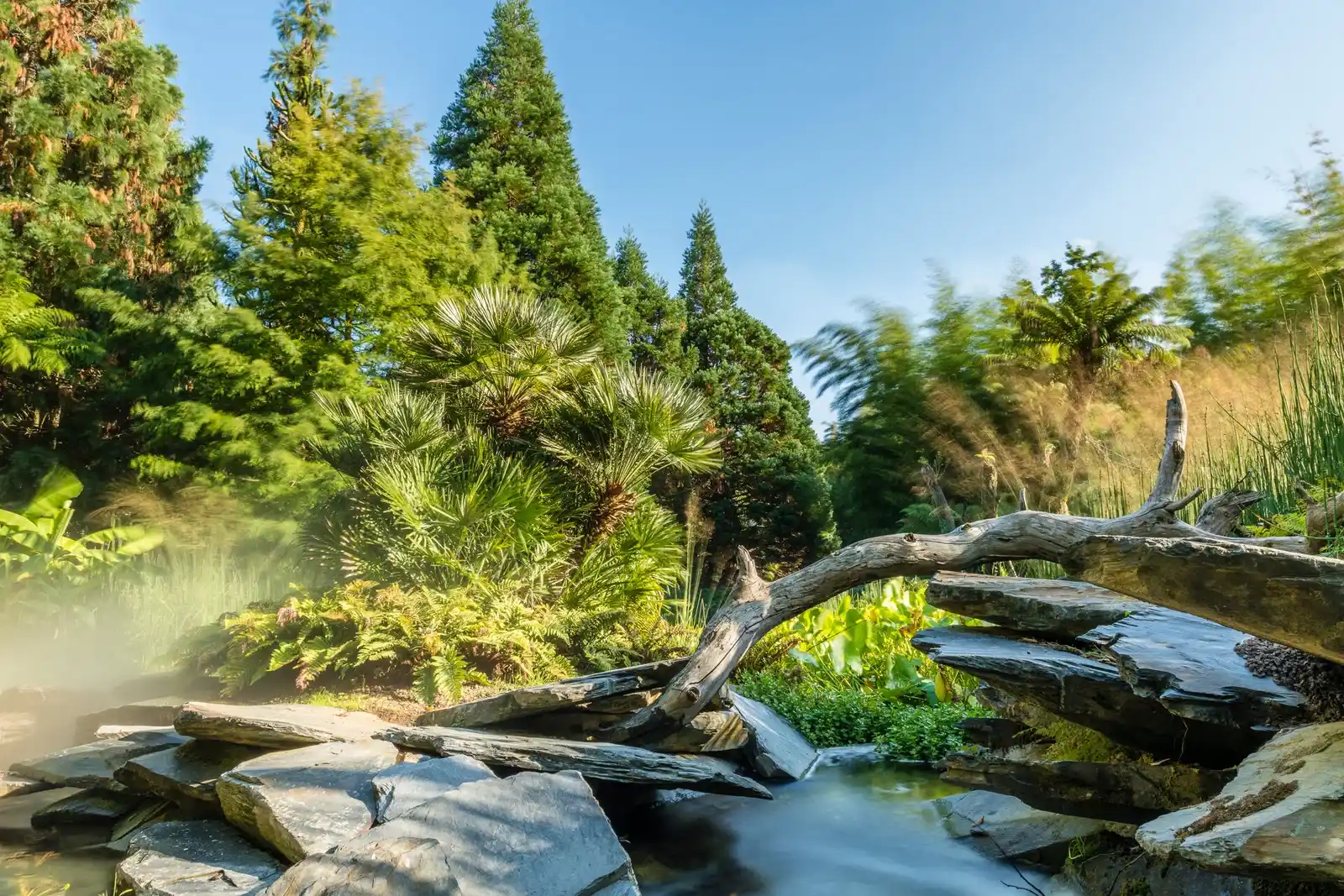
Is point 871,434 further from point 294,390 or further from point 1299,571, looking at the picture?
point 1299,571

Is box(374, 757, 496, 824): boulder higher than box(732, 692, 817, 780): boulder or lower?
higher

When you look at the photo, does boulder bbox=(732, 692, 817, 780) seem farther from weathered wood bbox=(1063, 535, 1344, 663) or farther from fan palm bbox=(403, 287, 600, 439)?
fan palm bbox=(403, 287, 600, 439)

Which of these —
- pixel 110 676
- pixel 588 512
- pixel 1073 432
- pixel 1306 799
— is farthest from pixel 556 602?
pixel 1073 432

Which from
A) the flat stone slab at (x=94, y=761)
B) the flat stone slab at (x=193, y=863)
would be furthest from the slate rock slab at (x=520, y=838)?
the flat stone slab at (x=94, y=761)

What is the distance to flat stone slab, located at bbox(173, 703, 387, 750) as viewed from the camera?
3436mm

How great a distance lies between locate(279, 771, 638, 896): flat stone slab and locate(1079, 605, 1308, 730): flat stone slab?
1.55 meters

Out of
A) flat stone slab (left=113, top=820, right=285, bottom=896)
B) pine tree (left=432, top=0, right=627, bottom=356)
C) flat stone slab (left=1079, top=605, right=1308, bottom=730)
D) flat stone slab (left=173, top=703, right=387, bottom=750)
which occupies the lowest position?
flat stone slab (left=113, top=820, right=285, bottom=896)

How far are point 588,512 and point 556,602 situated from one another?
0.88 m

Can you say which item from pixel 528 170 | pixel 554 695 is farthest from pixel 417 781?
pixel 528 170

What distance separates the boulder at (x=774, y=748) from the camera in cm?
416

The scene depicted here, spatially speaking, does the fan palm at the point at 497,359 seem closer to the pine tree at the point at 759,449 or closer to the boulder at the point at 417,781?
the boulder at the point at 417,781

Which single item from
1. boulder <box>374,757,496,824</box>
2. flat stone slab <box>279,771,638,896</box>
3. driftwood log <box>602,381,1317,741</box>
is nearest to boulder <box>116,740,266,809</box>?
boulder <box>374,757,496,824</box>

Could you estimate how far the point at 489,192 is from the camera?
13.4 meters

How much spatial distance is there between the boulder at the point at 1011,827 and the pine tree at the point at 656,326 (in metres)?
11.4
